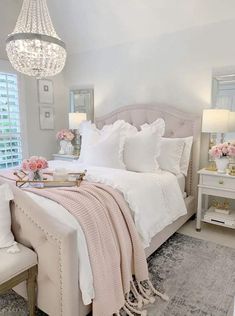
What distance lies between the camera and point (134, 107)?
3.62 metres

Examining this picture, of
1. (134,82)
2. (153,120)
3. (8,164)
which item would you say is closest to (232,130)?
(153,120)

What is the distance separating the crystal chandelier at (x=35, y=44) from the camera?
2.27m

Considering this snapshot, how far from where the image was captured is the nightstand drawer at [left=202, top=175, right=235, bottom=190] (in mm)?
2625

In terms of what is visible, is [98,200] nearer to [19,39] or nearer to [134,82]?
[19,39]

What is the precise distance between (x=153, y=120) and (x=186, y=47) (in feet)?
3.40

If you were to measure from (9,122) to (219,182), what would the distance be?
3102 mm

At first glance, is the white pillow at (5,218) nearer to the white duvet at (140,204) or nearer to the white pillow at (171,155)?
the white duvet at (140,204)

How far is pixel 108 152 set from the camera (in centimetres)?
285

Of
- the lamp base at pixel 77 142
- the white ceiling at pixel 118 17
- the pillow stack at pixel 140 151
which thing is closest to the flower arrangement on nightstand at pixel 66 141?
the lamp base at pixel 77 142

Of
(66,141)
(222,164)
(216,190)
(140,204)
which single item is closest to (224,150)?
(222,164)

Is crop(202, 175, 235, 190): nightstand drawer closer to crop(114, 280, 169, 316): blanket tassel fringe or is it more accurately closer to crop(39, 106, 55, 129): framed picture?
crop(114, 280, 169, 316): blanket tassel fringe

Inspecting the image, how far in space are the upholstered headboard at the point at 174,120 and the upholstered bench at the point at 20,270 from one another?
226cm

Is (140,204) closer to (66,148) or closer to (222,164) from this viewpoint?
(222,164)

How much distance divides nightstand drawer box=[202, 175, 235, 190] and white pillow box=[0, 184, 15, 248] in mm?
2086
